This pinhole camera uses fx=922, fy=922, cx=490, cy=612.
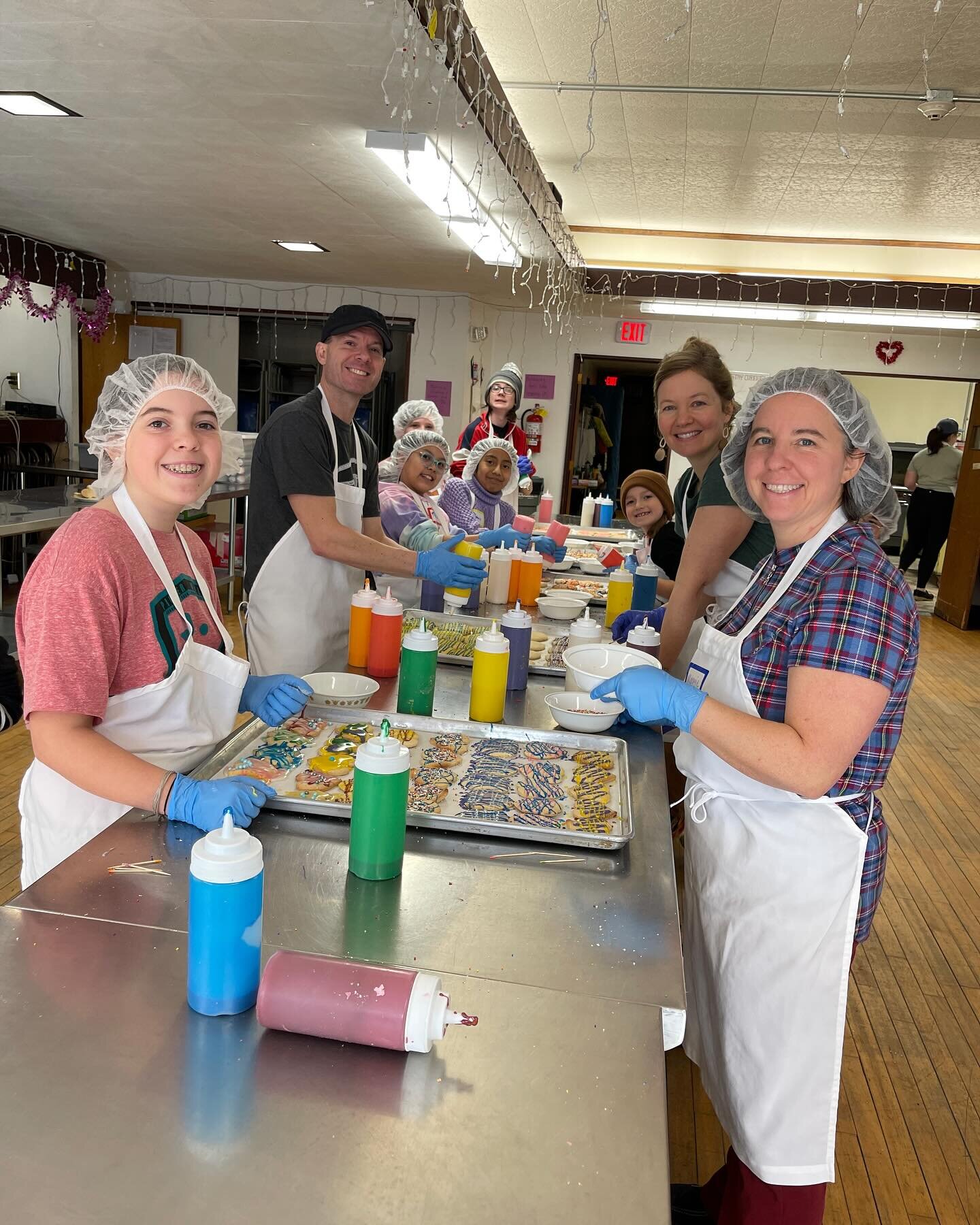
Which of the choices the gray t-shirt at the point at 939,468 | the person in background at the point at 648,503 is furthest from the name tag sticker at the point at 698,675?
the gray t-shirt at the point at 939,468

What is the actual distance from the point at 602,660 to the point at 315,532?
1006mm

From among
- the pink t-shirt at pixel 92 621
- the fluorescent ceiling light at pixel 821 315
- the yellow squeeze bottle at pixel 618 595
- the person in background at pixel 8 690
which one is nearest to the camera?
the pink t-shirt at pixel 92 621

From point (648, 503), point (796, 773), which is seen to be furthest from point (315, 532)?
point (648, 503)

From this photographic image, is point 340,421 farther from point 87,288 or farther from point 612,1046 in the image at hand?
point 87,288

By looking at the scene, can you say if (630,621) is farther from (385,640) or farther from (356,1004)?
(356,1004)

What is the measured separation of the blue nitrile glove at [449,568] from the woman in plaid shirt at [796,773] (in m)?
1.17

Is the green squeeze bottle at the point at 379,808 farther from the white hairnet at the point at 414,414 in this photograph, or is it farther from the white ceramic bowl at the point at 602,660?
the white hairnet at the point at 414,414

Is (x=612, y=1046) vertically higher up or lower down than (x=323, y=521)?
lower down

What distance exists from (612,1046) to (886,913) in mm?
2877

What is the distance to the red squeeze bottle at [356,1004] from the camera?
0.97 metres

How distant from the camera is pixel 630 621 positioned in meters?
2.90

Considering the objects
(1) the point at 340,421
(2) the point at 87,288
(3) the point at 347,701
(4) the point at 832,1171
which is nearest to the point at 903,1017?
(4) the point at 832,1171

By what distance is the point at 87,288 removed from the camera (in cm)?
930

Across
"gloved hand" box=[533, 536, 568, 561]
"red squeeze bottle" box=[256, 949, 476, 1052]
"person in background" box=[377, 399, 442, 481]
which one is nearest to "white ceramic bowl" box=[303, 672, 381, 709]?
"red squeeze bottle" box=[256, 949, 476, 1052]
